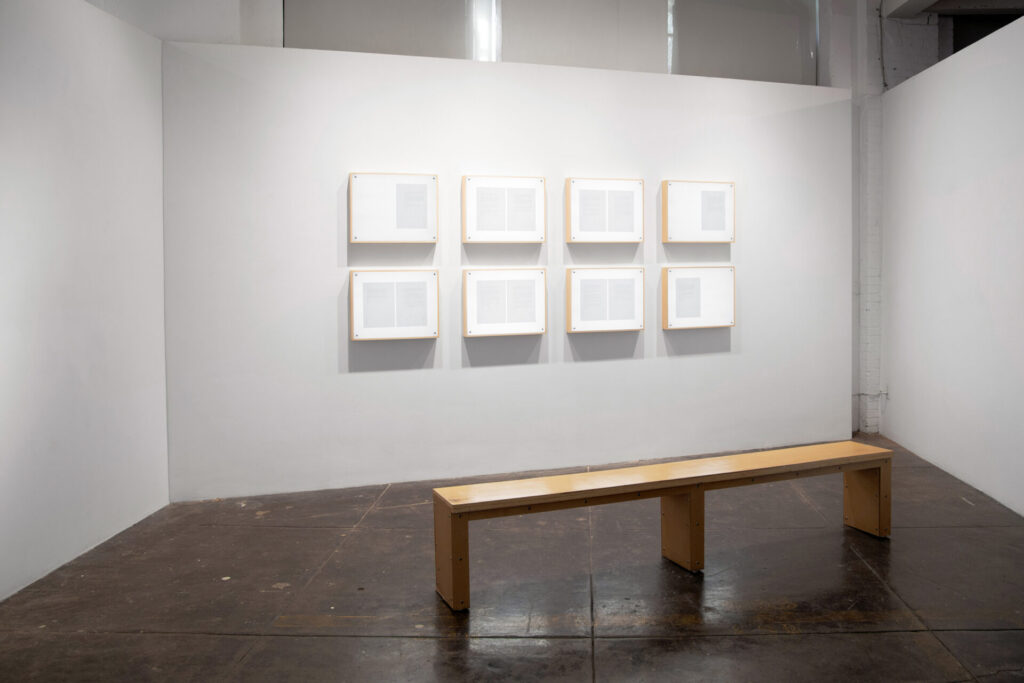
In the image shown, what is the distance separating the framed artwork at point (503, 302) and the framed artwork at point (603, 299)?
0.21 m

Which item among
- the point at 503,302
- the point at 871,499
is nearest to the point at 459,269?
the point at 503,302

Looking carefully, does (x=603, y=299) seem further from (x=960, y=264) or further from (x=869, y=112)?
(x=869, y=112)

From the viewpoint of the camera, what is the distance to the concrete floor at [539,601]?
3107mm

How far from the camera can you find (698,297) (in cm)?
632

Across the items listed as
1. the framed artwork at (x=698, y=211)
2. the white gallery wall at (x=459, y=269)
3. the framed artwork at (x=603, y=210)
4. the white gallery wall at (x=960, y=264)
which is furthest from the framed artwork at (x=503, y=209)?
the white gallery wall at (x=960, y=264)

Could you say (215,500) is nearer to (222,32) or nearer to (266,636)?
(266,636)

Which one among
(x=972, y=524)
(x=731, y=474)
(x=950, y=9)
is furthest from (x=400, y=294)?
(x=950, y=9)

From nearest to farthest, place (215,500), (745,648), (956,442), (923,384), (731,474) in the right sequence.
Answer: (745,648) < (731,474) < (215,500) < (956,442) < (923,384)

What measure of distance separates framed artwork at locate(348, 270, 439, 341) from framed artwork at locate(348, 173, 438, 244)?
0.25 meters

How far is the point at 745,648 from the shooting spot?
10.5 ft

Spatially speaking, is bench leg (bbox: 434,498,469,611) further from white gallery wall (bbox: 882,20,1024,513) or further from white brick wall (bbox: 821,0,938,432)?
white brick wall (bbox: 821,0,938,432)

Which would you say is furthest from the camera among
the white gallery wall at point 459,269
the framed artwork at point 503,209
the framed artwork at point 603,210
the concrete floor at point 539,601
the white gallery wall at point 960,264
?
the framed artwork at point 603,210

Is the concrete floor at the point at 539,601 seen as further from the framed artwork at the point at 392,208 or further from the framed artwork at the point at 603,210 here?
the framed artwork at the point at 603,210

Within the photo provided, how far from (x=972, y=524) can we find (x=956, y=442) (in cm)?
119
